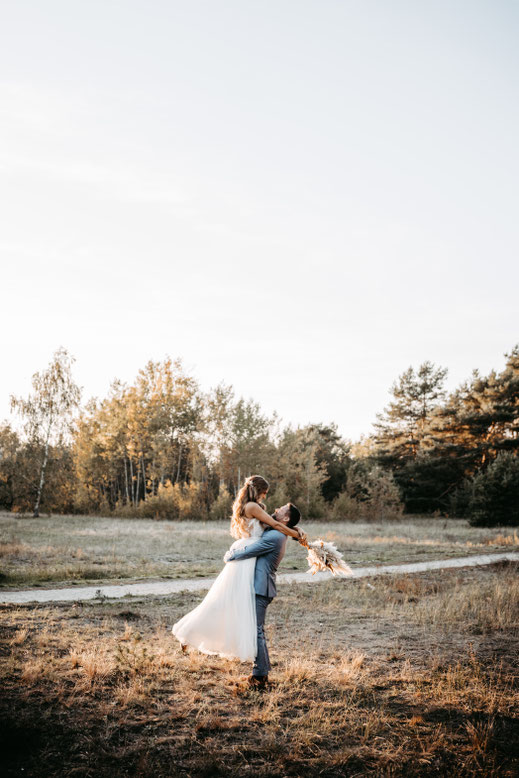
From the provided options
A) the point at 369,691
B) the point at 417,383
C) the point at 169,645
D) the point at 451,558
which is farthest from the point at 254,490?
the point at 417,383

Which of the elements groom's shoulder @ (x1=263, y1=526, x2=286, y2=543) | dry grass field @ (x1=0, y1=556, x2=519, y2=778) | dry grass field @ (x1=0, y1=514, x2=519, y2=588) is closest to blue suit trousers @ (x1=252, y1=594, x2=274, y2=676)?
dry grass field @ (x1=0, y1=556, x2=519, y2=778)

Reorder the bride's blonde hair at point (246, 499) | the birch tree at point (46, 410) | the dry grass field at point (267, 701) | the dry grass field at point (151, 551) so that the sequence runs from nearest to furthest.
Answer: the dry grass field at point (267, 701), the bride's blonde hair at point (246, 499), the dry grass field at point (151, 551), the birch tree at point (46, 410)

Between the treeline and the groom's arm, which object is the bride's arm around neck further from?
the treeline

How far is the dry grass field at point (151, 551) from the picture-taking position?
43.2ft

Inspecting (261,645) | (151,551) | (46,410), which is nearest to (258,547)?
(261,645)

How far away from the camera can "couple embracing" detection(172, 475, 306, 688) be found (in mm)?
5449

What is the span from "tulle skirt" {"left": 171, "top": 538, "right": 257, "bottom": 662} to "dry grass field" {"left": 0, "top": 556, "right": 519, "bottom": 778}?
442 millimetres

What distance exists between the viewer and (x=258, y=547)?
5.57m

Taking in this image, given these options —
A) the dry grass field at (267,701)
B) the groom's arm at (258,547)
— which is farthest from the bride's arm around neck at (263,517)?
the dry grass field at (267,701)

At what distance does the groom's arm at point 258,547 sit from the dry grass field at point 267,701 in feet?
4.33

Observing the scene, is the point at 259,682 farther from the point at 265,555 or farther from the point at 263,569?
the point at 265,555

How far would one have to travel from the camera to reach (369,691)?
5.60 meters

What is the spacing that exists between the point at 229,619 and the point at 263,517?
1.08 meters

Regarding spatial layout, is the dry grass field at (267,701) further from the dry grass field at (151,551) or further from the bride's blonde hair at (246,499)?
the dry grass field at (151,551)
